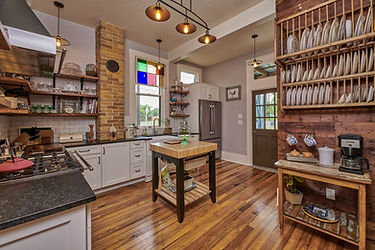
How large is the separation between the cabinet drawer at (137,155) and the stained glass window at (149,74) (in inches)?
69.7

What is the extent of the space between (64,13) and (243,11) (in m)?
3.22

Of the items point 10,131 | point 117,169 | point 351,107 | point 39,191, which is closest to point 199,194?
point 117,169

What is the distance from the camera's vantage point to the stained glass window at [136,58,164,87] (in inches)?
159

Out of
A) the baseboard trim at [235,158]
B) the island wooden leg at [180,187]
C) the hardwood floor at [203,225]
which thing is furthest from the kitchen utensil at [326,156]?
the baseboard trim at [235,158]

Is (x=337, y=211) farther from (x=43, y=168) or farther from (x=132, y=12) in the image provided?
(x=132, y=12)

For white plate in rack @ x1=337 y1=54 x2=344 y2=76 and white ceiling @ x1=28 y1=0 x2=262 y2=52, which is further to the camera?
white ceiling @ x1=28 y1=0 x2=262 y2=52

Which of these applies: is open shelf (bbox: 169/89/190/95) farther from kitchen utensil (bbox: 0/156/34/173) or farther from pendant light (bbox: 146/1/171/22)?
kitchen utensil (bbox: 0/156/34/173)

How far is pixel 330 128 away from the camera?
189 cm

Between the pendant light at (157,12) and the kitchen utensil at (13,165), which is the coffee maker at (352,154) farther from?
the kitchen utensil at (13,165)

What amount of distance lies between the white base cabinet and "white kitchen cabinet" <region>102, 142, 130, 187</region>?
2148 mm

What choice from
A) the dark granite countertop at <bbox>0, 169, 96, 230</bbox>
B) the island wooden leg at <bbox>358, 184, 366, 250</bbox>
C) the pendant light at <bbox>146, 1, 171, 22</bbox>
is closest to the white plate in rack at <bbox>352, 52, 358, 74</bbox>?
the island wooden leg at <bbox>358, 184, 366, 250</bbox>

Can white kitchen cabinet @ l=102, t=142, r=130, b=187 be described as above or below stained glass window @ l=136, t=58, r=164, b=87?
below

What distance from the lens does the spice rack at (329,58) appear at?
5.12ft

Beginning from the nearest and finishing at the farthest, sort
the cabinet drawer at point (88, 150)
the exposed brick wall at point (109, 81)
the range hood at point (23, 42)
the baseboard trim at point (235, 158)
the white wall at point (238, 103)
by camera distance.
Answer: the range hood at point (23, 42)
the cabinet drawer at point (88, 150)
the exposed brick wall at point (109, 81)
the white wall at point (238, 103)
the baseboard trim at point (235, 158)
